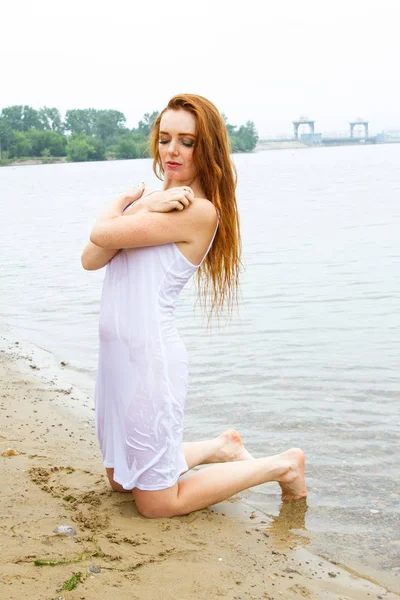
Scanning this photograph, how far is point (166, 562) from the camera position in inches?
130

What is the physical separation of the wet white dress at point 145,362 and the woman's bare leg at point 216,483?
0.26ft

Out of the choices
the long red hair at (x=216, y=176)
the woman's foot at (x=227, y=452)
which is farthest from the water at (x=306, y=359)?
the long red hair at (x=216, y=176)

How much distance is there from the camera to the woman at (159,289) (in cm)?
363

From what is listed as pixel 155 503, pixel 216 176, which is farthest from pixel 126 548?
pixel 216 176

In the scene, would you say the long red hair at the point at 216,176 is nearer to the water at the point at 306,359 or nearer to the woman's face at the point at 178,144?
the woman's face at the point at 178,144

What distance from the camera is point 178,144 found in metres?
3.68

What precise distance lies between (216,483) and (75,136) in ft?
451

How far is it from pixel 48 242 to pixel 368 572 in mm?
16286

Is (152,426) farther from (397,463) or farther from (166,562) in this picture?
(397,463)

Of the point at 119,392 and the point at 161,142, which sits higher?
the point at 161,142

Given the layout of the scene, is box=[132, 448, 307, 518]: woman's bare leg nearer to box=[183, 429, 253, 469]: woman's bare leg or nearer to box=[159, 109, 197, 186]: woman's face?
box=[183, 429, 253, 469]: woman's bare leg

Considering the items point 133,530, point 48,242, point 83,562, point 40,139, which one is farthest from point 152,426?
point 40,139

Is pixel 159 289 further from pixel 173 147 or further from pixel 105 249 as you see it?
pixel 173 147

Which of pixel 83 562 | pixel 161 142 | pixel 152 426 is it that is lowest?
pixel 83 562
